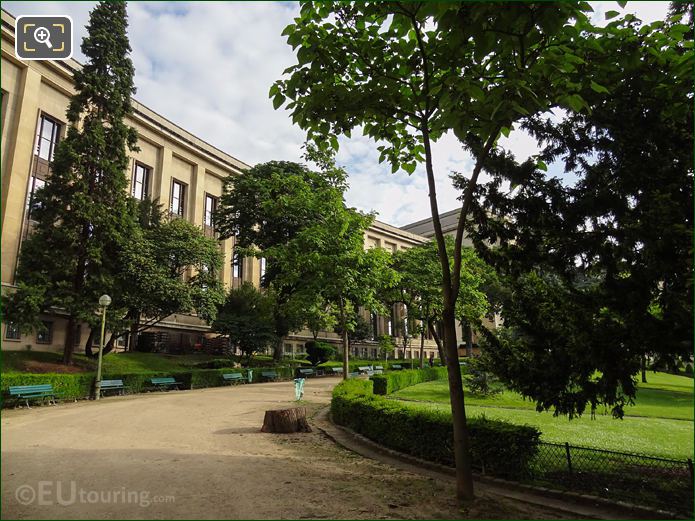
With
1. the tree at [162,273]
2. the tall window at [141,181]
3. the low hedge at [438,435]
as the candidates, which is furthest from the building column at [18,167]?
the low hedge at [438,435]

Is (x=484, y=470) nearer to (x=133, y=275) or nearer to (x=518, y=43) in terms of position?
(x=518, y=43)

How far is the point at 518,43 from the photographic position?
633 cm

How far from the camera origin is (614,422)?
613 inches

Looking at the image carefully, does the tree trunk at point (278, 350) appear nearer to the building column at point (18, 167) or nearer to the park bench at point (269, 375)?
the park bench at point (269, 375)

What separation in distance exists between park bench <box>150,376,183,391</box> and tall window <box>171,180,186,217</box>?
23050 mm

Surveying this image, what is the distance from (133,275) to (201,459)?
20.6m

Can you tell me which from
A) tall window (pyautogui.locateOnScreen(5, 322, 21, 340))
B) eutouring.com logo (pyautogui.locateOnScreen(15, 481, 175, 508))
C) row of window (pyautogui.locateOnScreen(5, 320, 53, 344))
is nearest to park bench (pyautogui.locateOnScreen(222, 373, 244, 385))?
row of window (pyautogui.locateOnScreen(5, 320, 53, 344))

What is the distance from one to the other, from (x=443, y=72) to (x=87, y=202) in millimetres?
23053

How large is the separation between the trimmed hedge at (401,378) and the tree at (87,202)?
606 inches

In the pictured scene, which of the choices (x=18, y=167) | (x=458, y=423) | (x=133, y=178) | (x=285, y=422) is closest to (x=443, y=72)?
(x=458, y=423)

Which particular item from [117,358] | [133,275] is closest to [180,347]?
[117,358]

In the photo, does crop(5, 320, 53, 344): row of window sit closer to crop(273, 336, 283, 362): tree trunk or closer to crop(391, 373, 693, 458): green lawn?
crop(273, 336, 283, 362): tree trunk

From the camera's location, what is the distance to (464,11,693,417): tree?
22.7 ft

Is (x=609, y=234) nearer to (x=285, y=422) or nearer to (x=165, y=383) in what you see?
(x=285, y=422)
